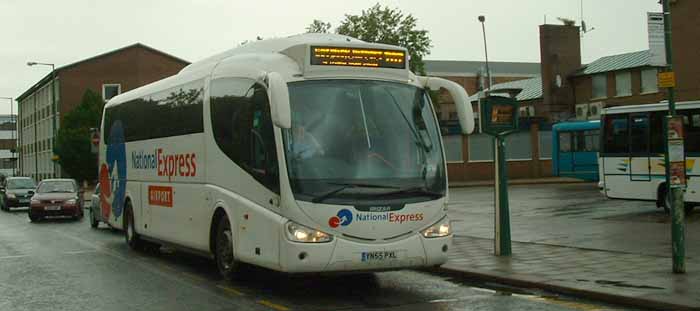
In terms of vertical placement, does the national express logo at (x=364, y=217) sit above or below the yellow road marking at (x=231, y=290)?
above

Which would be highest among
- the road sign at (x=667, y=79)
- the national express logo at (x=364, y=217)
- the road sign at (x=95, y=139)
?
the road sign at (x=95, y=139)

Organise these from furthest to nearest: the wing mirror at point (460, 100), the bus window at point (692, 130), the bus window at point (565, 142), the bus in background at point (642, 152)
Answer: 1. the bus window at point (565, 142)
2. the bus in background at point (642, 152)
3. the bus window at point (692, 130)
4. the wing mirror at point (460, 100)

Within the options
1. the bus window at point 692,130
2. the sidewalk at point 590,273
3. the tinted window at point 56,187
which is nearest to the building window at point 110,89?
the tinted window at point 56,187

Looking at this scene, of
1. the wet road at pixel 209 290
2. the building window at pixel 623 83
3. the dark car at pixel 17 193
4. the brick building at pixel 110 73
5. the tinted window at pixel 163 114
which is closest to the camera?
the wet road at pixel 209 290

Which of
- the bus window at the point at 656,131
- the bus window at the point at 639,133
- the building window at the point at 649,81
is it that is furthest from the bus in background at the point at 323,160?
the building window at the point at 649,81

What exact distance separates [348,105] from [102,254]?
811 centimetres

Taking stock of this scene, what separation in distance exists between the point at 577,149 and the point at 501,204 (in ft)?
94.3

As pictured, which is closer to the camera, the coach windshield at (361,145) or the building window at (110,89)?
the coach windshield at (361,145)

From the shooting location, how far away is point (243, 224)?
11031 mm

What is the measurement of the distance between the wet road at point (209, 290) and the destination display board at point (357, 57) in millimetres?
2950

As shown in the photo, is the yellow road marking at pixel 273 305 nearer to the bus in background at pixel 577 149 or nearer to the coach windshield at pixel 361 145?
the coach windshield at pixel 361 145

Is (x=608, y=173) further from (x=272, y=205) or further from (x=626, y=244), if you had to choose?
(x=272, y=205)

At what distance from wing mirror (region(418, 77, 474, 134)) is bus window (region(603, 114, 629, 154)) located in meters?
12.3

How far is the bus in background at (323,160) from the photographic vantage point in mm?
9859
